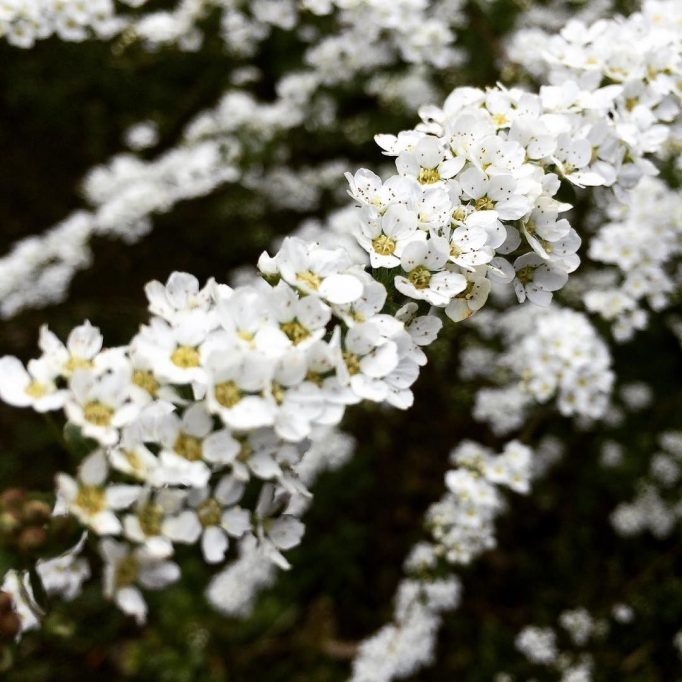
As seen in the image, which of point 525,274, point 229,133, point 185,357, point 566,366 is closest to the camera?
point 185,357

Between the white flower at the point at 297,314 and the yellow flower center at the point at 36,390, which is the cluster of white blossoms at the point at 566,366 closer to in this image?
the white flower at the point at 297,314

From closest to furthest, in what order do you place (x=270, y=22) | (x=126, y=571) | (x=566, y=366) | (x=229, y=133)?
(x=126, y=571) < (x=566, y=366) < (x=270, y=22) < (x=229, y=133)

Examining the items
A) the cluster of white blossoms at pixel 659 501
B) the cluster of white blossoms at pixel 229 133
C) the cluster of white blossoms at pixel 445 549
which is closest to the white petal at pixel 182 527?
the cluster of white blossoms at pixel 445 549

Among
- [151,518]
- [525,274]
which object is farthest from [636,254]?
[151,518]

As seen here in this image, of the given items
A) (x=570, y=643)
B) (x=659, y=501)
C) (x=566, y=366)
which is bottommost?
(x=570, y=643)

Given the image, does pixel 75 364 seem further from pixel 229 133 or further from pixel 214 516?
pixel 229 133

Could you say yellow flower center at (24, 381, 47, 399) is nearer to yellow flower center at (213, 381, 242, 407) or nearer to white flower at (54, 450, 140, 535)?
white flower at (54, 450, 140, 535)

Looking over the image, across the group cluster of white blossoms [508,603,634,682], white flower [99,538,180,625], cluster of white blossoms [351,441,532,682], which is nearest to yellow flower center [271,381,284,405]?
white flower [99,538,180,625]

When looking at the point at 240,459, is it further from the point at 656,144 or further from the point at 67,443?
the point at 656,144
